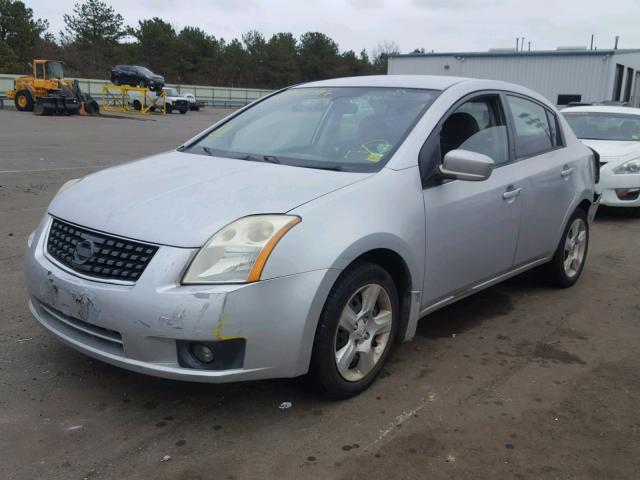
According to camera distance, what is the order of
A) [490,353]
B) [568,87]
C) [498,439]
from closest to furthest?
[498,439] → [490,353] → [568,87]

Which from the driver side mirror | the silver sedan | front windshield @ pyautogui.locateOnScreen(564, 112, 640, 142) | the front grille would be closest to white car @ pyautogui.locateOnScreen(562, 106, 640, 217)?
front windshield @ pyautogui.locateOnScreen(564, 112, 640, 142)

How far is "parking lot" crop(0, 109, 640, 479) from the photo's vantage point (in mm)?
2738

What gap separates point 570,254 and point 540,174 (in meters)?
1.09

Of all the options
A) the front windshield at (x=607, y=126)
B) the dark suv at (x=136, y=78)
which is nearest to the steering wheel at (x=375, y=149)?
the front windshield at (x=607, y=126)

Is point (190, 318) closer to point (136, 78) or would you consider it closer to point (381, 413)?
point (381, 413)

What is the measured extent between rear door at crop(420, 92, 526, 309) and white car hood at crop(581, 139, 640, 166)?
4.87 metres

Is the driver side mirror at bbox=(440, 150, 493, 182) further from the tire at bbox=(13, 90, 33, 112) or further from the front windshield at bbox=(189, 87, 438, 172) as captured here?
the tire at bbox=(13, 90, 33, 112)

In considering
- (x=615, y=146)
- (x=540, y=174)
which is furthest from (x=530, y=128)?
(x=615, y=146)

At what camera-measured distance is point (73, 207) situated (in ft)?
10.7

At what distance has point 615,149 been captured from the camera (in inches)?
344

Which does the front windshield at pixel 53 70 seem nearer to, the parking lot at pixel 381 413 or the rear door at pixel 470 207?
the parking lot at pixel 381 413

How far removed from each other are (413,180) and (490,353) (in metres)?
1.26

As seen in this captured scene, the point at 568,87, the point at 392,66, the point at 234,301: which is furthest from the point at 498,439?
the point at 392,66

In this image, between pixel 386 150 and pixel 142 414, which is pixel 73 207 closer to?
pixel 142 414
